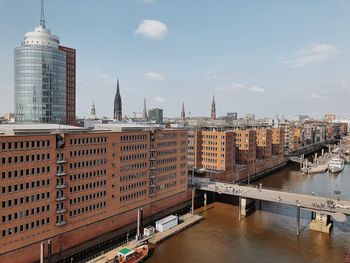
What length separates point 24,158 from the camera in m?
54.3

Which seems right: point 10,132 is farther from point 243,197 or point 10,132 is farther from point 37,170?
point 243,197

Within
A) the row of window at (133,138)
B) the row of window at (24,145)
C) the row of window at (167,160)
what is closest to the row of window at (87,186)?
the row of window at (24,145)

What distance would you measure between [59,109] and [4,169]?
3971 inches

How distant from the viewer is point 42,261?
56094mm

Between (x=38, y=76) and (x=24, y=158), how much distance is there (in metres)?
93.9

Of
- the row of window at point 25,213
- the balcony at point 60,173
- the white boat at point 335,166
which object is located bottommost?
the white boat at point 335,166

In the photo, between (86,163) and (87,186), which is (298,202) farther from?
(86,163)

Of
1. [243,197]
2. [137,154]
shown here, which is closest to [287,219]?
[243,197]

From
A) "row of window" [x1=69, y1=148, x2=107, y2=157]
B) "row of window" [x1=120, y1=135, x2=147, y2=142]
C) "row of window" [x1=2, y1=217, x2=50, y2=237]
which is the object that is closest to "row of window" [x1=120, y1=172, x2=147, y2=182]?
"row of window" [x1=120, y1=135, x2=147, y2=142]

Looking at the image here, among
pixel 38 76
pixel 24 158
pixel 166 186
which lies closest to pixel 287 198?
pixel 166 186

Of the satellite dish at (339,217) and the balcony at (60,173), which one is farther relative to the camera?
the satellite dish at (339,217)

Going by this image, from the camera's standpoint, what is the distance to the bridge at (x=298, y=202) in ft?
254

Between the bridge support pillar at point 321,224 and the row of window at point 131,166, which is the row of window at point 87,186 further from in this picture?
the bridge support pillar at point 321,224

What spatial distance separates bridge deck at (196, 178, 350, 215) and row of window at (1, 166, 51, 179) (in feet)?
183
